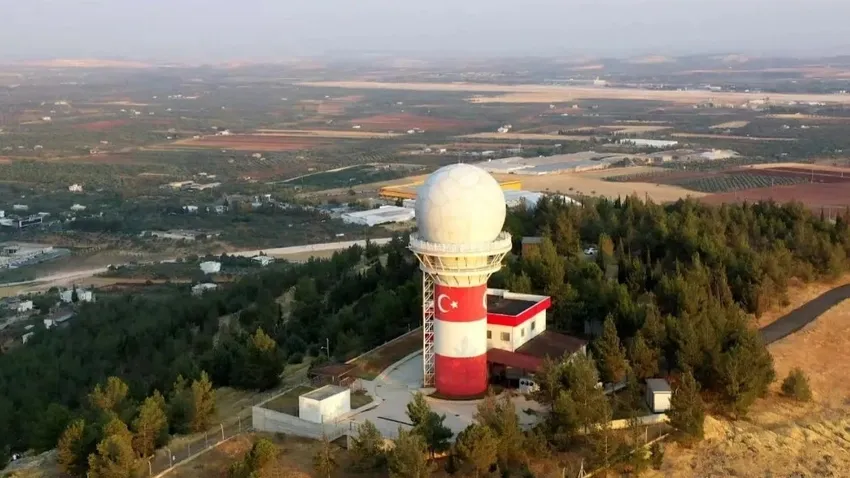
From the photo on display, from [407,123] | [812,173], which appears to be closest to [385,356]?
[812,173]

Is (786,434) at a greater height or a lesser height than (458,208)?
lesser

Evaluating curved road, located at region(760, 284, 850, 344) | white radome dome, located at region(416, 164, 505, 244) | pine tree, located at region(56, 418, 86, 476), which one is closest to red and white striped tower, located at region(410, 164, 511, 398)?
white radome dome, located at region(416, 164, 505, 244)

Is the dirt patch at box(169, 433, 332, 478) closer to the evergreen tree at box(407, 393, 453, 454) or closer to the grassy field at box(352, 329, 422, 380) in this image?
the evergreen tree at box(407, 393, 453, 454)

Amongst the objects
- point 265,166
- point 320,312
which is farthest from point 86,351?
point 265,166

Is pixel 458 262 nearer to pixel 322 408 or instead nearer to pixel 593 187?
pixel 322 408

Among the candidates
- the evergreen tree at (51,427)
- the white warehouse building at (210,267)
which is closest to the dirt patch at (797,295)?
the evergreen tree at (51,427)

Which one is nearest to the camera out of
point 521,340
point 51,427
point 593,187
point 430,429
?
point 430,429
